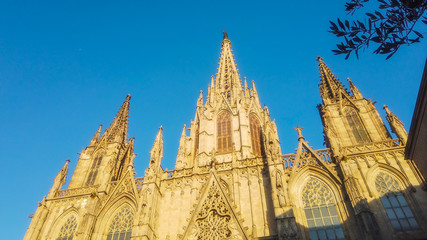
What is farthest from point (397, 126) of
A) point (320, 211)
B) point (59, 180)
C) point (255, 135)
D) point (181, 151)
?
point (59, 180)

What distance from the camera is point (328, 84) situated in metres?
26.1

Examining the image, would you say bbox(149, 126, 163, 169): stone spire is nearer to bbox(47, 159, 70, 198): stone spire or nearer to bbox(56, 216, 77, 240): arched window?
bbox(56, 216, 77, 240): arched window

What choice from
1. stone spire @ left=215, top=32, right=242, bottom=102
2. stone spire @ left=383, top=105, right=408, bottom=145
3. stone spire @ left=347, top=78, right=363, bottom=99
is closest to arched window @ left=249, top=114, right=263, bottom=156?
stone spire @ left=215, top=32, right=242, bottom=102

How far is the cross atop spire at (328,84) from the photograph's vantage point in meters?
24.7

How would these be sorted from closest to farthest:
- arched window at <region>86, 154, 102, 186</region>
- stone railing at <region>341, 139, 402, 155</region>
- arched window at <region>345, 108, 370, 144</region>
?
stone railing at <region>341, 139, 402, 155</region>, arched window at <region>345, 108, 370, 144</region>, arched window at <region>86, 154, 102, 186</region>

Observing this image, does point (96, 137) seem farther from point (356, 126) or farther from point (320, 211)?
point (356, 126)

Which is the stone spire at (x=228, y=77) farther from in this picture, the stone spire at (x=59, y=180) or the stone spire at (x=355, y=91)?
the stone spire at (x=59, y=180)

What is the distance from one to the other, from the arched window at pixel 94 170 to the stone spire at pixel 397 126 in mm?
22139

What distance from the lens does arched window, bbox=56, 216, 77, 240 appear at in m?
19.0

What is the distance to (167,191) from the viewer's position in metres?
19.1

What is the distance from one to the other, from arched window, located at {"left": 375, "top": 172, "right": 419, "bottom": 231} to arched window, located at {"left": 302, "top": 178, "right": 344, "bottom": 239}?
2.58 metres

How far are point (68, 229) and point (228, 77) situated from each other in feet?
70.7

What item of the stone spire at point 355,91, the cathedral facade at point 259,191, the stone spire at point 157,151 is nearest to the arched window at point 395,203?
the cathedral facade at point 259,191

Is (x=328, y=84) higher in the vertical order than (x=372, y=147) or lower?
higher
